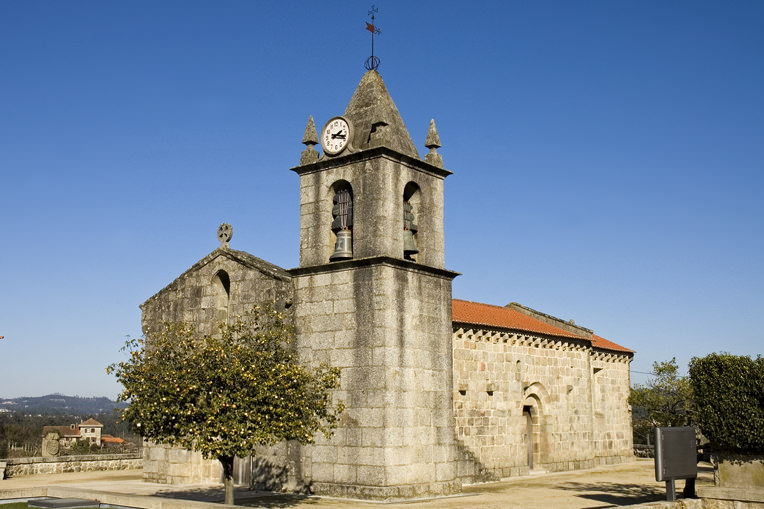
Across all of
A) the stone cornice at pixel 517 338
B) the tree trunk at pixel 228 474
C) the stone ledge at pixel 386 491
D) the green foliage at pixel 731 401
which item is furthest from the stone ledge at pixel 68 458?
the green foliage at pixel 731 401

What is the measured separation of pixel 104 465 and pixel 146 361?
17.3 meters

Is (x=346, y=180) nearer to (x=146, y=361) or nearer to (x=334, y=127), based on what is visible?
(x=334, y=127)

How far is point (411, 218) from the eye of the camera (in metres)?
24.0

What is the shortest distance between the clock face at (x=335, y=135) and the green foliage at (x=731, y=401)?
38.0 feet

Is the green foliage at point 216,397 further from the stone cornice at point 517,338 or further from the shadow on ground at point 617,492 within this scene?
the stone cornice at point 517,338

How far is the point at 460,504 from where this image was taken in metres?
20.3

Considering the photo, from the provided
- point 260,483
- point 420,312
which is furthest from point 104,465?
point 420,312

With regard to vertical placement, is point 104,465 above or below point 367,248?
below

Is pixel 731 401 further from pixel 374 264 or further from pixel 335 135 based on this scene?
pixel 335 135

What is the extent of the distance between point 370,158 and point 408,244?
279cm

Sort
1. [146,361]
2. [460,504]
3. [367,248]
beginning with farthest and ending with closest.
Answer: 1. [367,248]
2. [460,504]
3. [146,361]

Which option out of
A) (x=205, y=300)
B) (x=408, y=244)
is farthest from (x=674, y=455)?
(x=205, y=300)

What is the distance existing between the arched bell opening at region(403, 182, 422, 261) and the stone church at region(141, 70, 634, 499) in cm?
4

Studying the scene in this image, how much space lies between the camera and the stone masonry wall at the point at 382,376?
69.6ft
